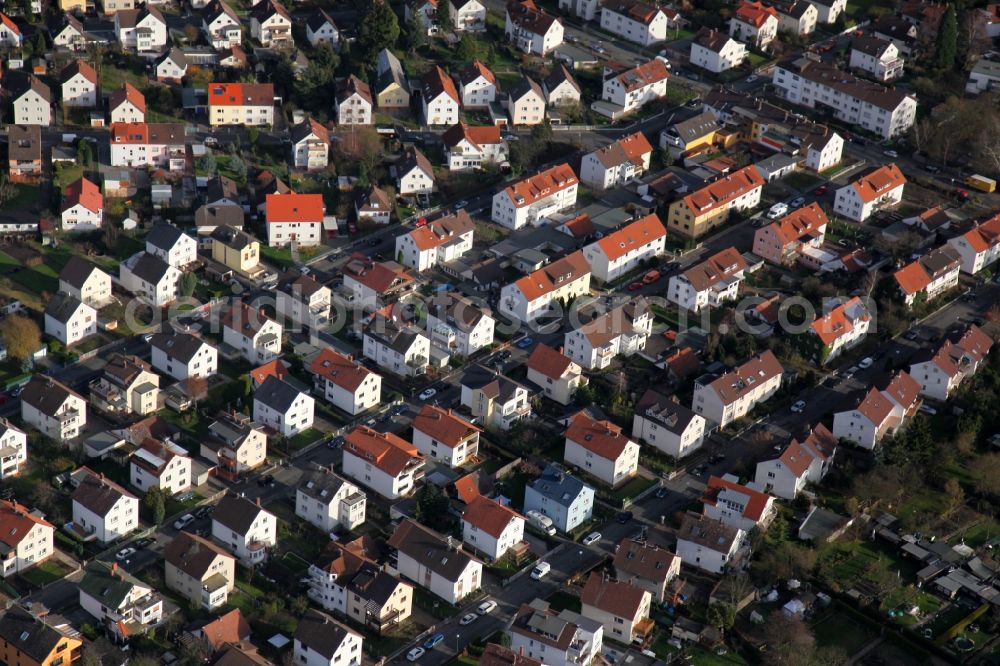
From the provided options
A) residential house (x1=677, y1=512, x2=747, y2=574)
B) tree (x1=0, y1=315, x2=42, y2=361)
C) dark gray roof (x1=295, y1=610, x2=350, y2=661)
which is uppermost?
dark gray roof (x1=295, y1=610, x2=350, y2=661)

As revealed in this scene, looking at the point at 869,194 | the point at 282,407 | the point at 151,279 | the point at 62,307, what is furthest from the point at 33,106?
the point at 869,194

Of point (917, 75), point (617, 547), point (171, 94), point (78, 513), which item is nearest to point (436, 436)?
point (617, 547)

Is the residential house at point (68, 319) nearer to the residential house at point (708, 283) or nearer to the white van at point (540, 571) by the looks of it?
the white van at point (540, 571)

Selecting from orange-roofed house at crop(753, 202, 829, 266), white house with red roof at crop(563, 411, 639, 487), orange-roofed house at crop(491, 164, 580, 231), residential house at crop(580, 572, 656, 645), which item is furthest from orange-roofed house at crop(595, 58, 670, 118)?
residential house at crop(580, 572, 656, 645)

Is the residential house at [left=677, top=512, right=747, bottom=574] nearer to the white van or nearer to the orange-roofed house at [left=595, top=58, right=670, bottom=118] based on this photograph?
the white van

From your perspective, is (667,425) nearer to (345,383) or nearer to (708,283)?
(708,283)

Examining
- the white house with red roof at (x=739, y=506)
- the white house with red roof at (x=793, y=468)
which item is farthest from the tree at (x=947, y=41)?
the white house with red roof at (x=739, y=506)
